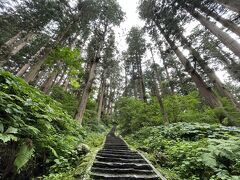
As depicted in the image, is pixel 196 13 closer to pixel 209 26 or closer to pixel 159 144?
pixel 209 26

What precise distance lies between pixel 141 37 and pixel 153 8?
9.70 metres

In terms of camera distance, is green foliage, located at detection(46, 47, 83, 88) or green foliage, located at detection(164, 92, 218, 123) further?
green foliage, located at detection(164, 92, 218, 123)

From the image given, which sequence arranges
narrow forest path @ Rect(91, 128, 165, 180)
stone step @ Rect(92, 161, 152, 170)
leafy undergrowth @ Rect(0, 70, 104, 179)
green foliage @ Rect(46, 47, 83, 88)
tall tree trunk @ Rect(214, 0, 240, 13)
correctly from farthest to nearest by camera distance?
green foliage @ Rect(46, 47, 83, 88) < tall tree trunk @ Rect(214, 0, 240, 13) < stone step @ Rect(92, 161, 152, 170) < narrow forest path @ Rect(91, 128, 165, 180) < leafy undergrowth @ Rect(0, 70, 104, 179)

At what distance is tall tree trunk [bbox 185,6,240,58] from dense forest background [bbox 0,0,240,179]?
0.05 meters

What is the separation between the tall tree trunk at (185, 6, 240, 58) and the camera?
8180mm

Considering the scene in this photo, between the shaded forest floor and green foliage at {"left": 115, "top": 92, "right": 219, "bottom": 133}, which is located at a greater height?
green foliage at {"left": 115, "top": 92, "right": 219, "bottom": 133}

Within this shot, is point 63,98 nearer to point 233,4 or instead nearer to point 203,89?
point 203,89

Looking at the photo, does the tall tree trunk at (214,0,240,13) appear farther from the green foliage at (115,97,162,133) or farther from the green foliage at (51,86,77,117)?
the green foliage at (51,86,77,117)

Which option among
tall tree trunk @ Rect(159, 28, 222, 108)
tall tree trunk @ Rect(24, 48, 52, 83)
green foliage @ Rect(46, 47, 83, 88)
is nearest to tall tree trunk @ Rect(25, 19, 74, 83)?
tall tree trunk @ Rect(24, 48, 52, 83)

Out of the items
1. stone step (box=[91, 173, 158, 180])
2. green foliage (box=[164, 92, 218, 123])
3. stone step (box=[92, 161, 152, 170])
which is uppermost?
green foliage (box=[164, 92, 218, 123])

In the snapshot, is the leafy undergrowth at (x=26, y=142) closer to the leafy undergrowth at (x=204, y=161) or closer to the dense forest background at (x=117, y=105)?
the dense forest background at (x=117, y=105)

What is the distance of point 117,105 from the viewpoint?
17344 millimetres

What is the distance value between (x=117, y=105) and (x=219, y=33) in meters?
10.8

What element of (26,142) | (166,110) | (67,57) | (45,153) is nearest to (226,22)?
(166,110)
